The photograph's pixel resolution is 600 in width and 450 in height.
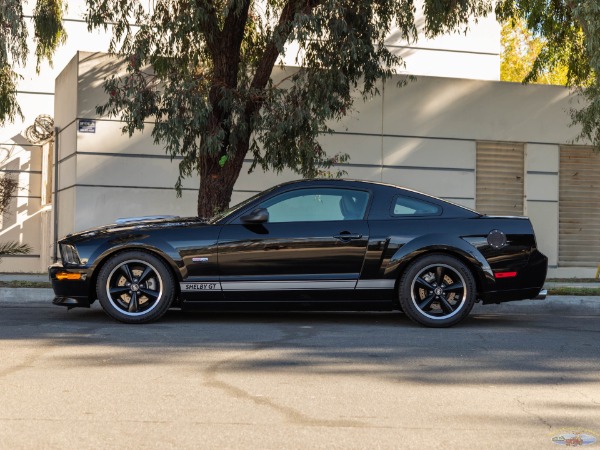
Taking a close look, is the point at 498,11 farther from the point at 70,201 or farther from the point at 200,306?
the point at 200,306

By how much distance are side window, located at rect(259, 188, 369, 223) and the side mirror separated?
22 centimetres

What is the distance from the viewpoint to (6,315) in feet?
32.8

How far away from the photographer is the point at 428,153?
18312mm

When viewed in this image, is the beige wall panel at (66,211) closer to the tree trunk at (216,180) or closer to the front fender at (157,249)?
the tree trunk at (216,180)

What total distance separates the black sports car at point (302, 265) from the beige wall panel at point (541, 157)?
9.79 metres

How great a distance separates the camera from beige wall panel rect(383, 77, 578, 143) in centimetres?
1819

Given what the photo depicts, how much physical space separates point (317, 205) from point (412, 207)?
0.97 metres

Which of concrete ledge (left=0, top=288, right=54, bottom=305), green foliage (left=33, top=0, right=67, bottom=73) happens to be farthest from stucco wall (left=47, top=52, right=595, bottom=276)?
concrete ledge (left=0, top=288, right=54, bottom=305)

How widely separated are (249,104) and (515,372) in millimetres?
7483

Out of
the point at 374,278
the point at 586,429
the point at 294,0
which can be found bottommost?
the point at 586,429

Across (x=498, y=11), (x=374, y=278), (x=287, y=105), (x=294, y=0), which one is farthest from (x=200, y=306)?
(x=498, y=11)

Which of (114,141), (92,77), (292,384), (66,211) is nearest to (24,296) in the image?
(114,141)

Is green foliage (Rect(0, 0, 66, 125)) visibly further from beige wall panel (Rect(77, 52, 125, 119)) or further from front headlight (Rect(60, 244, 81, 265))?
front headlight (Rect(60, 244, 81, 265))

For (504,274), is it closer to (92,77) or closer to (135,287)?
(135,287)
